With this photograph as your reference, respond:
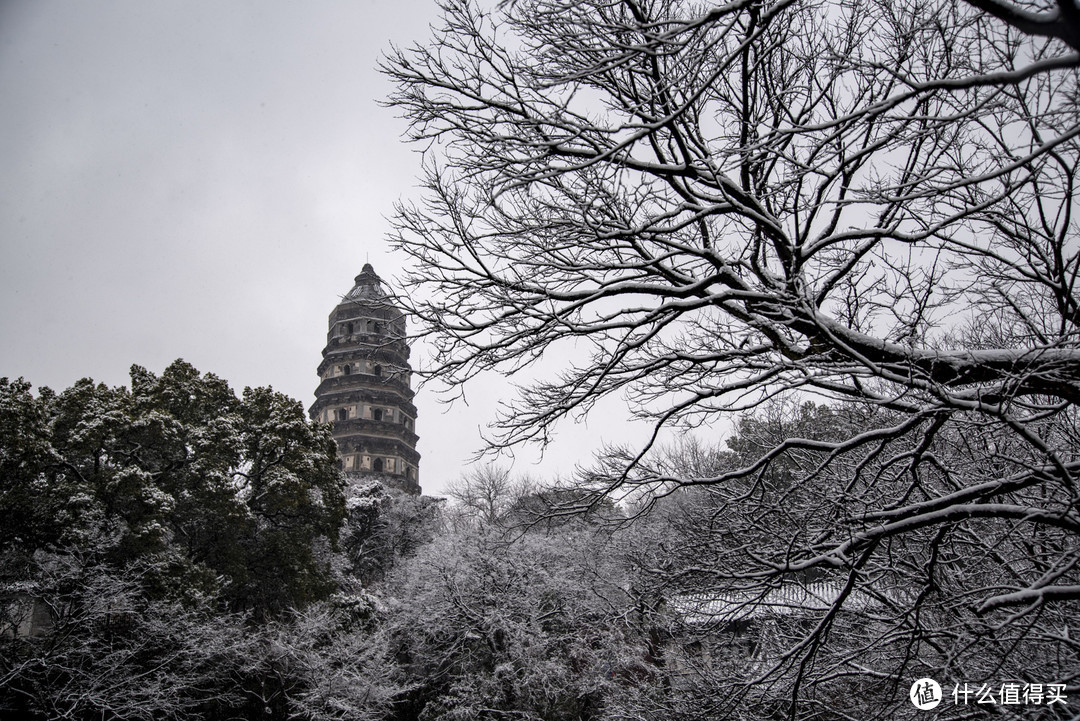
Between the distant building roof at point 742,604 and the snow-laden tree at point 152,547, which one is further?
the snow-laden tree at point 152,547

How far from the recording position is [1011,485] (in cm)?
338

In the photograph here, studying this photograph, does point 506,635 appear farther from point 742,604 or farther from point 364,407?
point 364,407

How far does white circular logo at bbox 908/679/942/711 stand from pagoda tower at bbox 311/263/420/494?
120 ft

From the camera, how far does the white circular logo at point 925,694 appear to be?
430 cm

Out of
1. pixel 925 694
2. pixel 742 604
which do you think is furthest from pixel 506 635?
pixel 742 604

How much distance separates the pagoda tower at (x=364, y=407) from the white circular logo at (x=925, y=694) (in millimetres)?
36622

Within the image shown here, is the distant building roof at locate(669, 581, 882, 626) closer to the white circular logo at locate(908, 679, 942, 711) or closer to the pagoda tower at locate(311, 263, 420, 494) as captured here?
the white circular logo at locate(908, 679, 942, 711)

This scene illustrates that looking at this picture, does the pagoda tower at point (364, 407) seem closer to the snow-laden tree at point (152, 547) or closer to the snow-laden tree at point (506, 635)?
the snow-laden tree at point (506, 635)

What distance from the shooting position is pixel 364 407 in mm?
41906

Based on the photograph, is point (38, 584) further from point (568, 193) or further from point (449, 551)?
point (568, 193)

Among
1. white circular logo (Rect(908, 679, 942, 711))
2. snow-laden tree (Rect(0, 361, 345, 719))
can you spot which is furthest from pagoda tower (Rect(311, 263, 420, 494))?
white circular logo (Rect(908, 679, 942, 711))

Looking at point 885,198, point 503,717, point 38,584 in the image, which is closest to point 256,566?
point 38,584

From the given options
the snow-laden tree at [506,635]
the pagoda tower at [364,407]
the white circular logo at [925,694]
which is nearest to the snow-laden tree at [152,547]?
the snow-laden tree at [506,635]

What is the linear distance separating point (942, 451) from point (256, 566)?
1586cm
